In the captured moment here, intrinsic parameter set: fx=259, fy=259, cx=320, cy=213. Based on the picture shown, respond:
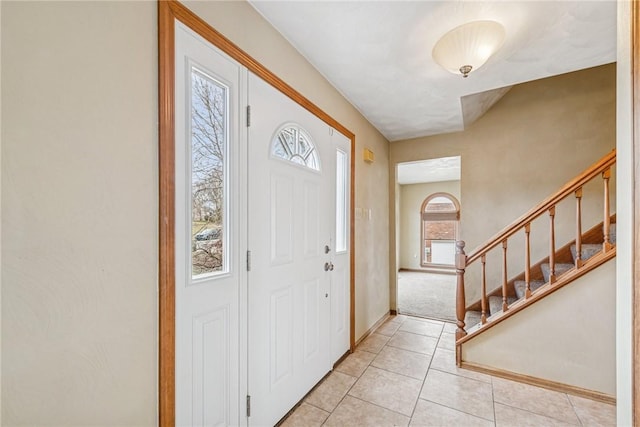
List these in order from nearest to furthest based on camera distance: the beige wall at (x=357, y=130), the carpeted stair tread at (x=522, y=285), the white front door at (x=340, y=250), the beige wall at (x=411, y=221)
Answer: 1. the beige wall at (x=357, y=130)
2. the white front door at (x=340, y=250)
3. the carpeted stair tread at (x=522, y=285)
4. the beige wall at (x=411, y=221)

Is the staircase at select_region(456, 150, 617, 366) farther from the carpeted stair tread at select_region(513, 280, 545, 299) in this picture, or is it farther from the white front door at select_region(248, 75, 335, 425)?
the white front door at select_region(248, 75, 335, 425)

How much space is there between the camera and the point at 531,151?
3090 millimetres

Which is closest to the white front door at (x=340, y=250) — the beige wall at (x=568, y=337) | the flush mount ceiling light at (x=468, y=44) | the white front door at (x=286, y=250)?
the white front door at (x=286, y=250)

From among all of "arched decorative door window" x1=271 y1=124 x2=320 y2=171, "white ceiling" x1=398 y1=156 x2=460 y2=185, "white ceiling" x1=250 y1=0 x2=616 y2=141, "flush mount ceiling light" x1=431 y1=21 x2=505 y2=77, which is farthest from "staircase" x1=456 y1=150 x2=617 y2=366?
"white ceiling" x1=398 y1=156 x2=460 y2=185

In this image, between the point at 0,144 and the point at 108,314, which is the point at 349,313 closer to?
the point at 108,314

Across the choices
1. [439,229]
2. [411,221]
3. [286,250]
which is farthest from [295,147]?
[439,229]

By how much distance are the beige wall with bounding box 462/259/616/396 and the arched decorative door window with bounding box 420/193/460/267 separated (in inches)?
206

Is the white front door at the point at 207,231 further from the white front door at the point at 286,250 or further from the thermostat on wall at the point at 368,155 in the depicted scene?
the thermostat on wall at the point at 368,155

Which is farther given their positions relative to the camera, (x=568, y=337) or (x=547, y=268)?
(x=547, y=268)

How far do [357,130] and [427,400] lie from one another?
2.46 meters

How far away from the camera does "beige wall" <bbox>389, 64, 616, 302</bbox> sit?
2811 millimetres

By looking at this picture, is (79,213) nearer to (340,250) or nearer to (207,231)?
(207,231)

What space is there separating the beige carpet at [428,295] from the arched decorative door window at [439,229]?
2.06ft

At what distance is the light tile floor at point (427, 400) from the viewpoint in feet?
5.60
